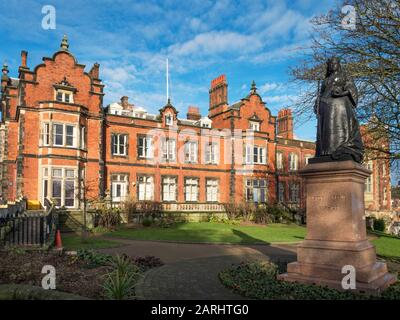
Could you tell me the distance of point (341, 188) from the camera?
730 cm

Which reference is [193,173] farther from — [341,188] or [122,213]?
[341,188]

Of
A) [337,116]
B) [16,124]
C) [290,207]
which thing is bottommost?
[290,207]

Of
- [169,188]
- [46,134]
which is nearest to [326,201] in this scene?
[46,134]

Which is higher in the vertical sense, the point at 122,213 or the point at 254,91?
the point at 254,91

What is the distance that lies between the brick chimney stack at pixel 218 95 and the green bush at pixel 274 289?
31.8m

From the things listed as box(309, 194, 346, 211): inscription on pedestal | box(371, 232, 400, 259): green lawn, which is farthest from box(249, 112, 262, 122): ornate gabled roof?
box(309, 194, 346, 211): inscription on pedestal

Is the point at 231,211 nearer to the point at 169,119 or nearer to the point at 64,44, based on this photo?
the point at 169,119

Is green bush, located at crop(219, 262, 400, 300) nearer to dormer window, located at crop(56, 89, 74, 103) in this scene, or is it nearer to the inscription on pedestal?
the inscription on pedestal

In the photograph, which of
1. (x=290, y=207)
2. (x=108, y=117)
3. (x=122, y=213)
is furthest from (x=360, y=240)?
(x=290, y=207)

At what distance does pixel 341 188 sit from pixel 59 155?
2367 centimetres

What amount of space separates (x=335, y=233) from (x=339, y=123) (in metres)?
2.49
